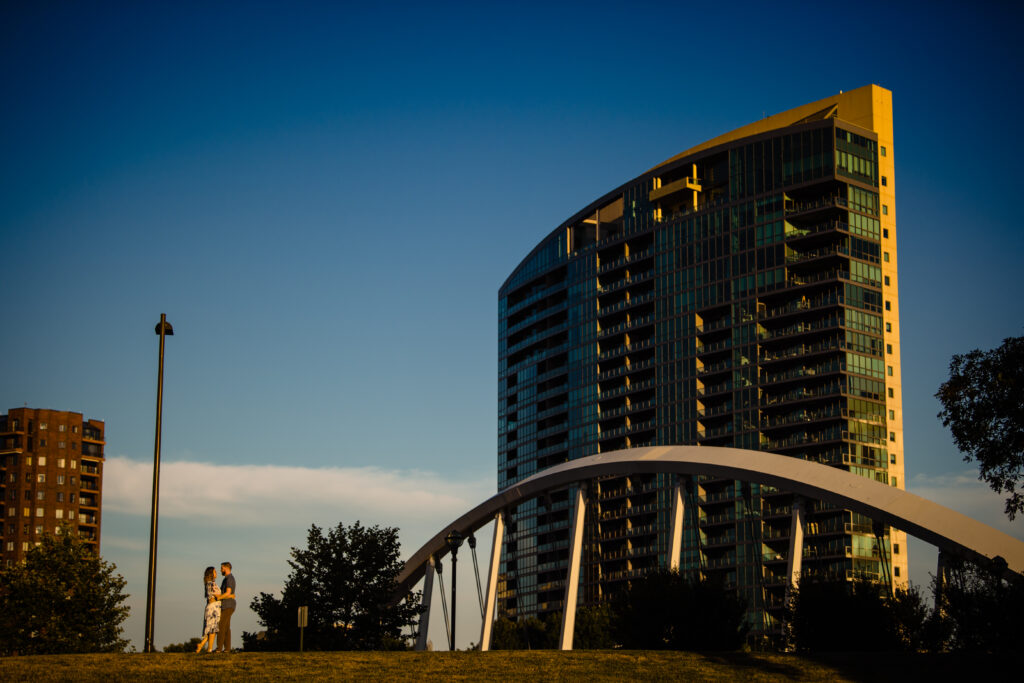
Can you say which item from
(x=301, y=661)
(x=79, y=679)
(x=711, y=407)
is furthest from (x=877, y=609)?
(x=711, y=407)

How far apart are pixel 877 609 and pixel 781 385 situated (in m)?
81.1

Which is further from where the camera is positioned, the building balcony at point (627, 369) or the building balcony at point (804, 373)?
the building balcony at point (627, 369)

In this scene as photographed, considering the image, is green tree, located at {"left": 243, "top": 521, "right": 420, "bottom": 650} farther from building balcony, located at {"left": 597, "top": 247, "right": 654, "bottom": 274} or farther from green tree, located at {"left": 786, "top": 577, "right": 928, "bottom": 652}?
building balcony, located at {"left": 597, "top": 247, "right": 654, "bottom": 274}

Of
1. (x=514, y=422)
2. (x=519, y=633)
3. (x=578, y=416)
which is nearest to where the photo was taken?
(x=519, y=633)

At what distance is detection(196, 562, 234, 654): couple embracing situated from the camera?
1184 inches

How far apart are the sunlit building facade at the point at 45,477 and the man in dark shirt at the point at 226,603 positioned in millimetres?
141237

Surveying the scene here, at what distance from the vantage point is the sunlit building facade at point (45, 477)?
164 meters

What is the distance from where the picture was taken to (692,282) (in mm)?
A: 137875

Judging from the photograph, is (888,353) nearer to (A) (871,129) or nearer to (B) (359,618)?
(A) (871,129)

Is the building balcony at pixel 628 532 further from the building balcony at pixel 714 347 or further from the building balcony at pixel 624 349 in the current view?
the building balcony at pixel 624 349

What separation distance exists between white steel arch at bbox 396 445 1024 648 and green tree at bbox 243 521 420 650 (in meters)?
6.87

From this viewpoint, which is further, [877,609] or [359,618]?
[359,618]

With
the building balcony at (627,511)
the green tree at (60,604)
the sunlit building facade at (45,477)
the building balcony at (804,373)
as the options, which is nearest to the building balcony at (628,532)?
the building balcony at (627,511)

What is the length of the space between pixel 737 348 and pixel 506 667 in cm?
10332
